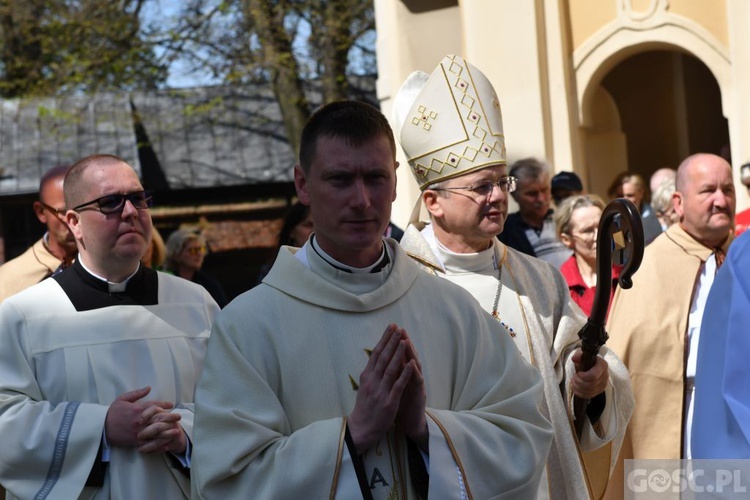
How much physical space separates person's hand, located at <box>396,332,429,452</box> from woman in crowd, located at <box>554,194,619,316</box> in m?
3.55

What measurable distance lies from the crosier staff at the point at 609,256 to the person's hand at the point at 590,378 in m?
0.02

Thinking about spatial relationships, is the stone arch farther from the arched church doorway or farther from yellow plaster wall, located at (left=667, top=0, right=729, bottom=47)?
the arched church doorway

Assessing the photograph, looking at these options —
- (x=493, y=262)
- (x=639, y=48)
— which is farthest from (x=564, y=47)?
(x=493, y=262)

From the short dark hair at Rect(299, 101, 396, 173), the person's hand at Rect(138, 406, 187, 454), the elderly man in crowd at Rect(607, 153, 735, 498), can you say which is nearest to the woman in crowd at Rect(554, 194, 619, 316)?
the elderly man in crowd at Rect(607, 153, 735, 498)

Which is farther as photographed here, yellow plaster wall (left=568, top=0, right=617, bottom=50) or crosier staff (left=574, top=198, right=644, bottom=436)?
yellow plaster wall (left=568, top=0, right=617, bottom=50)

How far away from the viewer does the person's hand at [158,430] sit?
4.08 meters

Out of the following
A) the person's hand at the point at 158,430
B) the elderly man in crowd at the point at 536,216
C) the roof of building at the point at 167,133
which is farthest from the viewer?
the roof of building at the point at 167,133

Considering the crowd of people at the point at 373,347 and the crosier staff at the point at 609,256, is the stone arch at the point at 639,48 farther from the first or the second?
the crosier staff at the point at 609,256

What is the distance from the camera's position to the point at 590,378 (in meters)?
4.21

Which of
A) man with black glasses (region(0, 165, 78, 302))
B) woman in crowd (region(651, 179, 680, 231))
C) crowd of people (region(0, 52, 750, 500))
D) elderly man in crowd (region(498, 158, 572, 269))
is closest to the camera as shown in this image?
crowd of people (region(0, 52, 750, 500))

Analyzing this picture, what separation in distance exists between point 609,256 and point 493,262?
0.77 meters

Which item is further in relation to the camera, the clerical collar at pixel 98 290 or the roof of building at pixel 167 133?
the roof of building at pixel 167 133

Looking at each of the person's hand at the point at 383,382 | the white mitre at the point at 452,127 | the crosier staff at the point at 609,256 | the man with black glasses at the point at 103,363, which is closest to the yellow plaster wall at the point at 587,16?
the white mitre at the point at 452,127

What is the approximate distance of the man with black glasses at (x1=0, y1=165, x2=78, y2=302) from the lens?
5926 mm
